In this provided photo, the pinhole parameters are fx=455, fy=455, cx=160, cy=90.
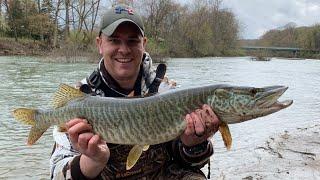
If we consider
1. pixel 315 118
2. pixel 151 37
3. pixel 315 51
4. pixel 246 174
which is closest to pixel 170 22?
pixel 151 37

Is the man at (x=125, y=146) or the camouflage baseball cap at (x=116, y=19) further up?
the camouflage baseball cap at (x=116, y=19)

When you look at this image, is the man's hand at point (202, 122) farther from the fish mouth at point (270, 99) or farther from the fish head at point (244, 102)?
the fish mouth at point (270, 99)

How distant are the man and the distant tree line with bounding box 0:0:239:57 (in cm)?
3577

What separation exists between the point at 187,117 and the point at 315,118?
37.3 ft

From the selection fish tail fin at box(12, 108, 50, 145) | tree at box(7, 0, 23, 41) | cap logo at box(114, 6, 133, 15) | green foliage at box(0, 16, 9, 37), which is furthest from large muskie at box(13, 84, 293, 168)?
tree at box(7, 0, 23, 41)

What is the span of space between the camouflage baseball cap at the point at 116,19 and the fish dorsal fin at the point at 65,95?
0.56 m

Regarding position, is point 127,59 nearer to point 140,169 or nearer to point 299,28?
point 140,169

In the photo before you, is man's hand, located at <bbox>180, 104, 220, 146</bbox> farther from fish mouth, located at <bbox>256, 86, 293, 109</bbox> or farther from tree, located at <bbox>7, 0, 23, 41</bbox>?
tree, located at <bbox>7, 0, 23, 41</bbox>

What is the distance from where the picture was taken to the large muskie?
2895 millimetres

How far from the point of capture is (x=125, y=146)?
3.57 m

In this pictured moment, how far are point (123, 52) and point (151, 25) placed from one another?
62.1m

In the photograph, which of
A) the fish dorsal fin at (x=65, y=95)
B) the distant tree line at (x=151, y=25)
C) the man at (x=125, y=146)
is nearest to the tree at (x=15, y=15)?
the distant tree line at (x=151, y=25)

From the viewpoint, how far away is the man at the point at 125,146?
11.3 feet

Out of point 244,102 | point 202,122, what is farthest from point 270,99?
point 202,122
